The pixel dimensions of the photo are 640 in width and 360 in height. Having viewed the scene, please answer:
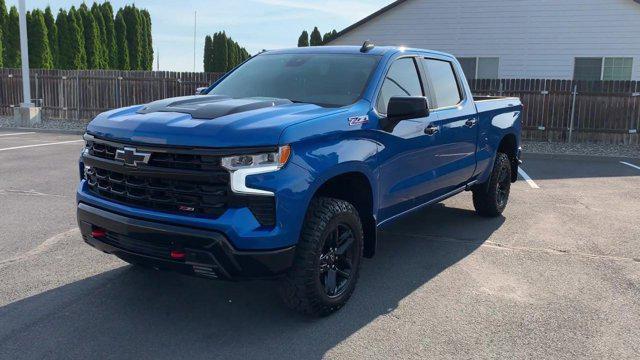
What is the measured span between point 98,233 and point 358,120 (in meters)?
1.86

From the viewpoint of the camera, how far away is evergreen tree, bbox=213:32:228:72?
43.7 metres

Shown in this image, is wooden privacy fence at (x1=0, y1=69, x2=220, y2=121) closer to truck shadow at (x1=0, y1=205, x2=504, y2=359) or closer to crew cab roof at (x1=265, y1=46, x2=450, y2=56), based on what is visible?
crew cab roof at (x1=265, y1=46, x2=450, y2=56)

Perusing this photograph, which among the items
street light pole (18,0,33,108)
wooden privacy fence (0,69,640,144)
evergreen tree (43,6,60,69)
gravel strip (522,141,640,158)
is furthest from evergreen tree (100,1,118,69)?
gravel strip (522,141,640,158)

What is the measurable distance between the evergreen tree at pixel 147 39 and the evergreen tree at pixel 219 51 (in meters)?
6.21

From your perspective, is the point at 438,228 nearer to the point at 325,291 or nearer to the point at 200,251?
Result: the point at 325,291

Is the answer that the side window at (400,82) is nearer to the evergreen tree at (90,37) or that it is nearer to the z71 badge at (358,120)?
the z71 badge at (358,120)

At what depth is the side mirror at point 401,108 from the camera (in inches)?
159

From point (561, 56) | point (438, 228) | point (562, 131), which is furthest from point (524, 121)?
point (438, 228)

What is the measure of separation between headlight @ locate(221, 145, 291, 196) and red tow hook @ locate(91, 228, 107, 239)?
1022 millimetres

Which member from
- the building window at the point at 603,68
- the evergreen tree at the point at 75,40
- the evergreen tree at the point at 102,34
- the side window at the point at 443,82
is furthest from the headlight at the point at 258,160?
the evergreen tree at the point at 102,34

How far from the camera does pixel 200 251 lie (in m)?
3.21

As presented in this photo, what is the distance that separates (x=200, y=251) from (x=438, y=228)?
377cm

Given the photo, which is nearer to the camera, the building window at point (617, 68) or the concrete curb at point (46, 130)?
the concrete curb at point (46, 130)

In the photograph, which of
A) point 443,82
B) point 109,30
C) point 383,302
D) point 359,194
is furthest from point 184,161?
point 109,30
